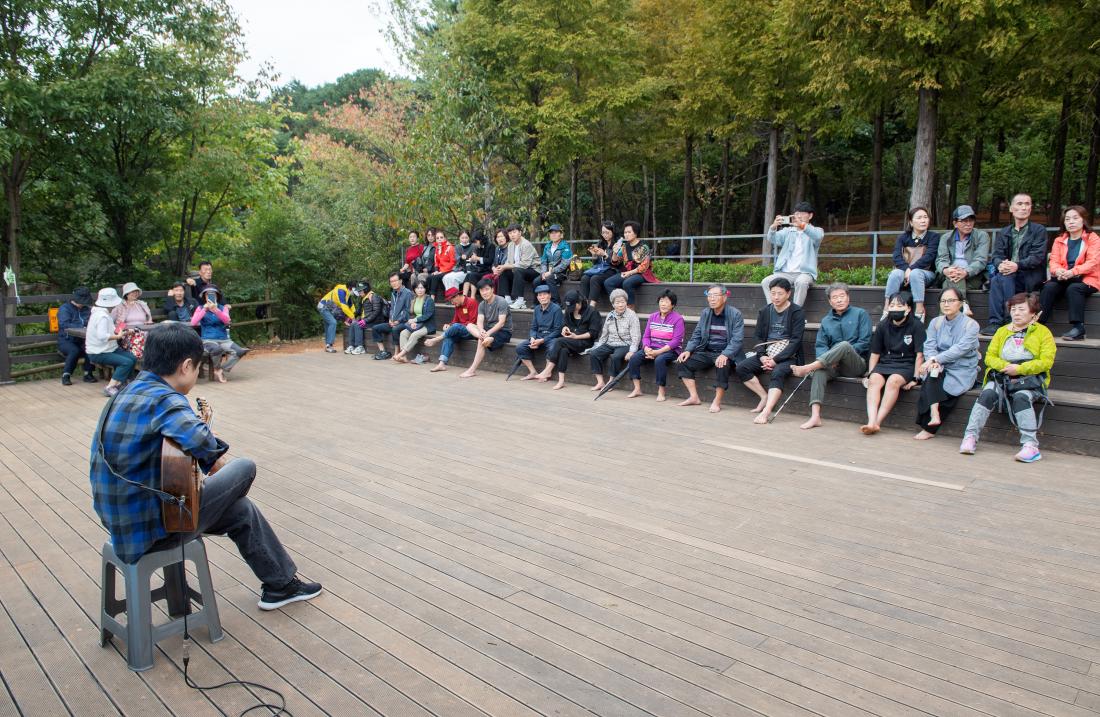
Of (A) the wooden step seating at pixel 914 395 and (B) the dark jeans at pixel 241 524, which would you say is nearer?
(B) the dark jeans at pixel 241 524

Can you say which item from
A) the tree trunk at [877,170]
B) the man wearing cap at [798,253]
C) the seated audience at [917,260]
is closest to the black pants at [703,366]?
the man wearing cap at [798,253]

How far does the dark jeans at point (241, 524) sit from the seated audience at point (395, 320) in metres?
9.26

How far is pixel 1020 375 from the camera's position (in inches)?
245

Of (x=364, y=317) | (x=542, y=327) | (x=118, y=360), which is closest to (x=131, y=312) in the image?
(x=118, y=360)

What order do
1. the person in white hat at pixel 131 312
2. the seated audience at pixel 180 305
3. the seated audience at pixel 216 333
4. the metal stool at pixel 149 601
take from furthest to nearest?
1. the seated audience at pixel 180 305
2. the seated audience at pixel 216 333
3. the person in white hat at pixel 131 312
4. the metal stool at pixel 149 601

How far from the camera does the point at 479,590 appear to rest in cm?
382

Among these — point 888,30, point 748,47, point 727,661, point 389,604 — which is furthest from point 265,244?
point 727,661

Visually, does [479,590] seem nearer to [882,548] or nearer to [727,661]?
[727,661]

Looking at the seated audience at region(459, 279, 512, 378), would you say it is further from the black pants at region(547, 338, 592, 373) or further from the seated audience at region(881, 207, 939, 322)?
the seated audience at region(881, 207, 939, 322)

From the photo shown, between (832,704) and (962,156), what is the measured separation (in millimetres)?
25363

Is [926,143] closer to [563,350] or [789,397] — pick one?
[789,397]

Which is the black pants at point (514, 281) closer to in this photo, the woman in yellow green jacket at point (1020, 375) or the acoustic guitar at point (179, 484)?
the woman in yellow green jacket at point (1020, 375)

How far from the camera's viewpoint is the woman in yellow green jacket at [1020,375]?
6.12 metres

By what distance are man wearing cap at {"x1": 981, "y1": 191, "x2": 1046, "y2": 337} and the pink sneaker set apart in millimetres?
1995
